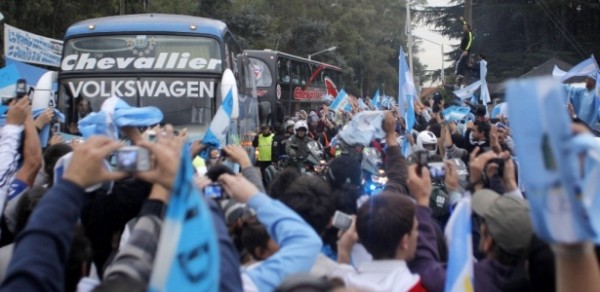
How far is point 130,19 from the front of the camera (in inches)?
446

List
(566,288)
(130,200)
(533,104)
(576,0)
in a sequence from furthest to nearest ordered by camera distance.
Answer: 1. (576,0)
2. (130,200)
3. (566,288)
4. (533,104)

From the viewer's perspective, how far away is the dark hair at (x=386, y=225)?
9.62ft

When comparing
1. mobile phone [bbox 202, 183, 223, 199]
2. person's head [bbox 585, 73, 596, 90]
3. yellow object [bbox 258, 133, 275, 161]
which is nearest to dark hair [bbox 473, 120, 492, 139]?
person's head [bbox 585, 73, 596, 90]

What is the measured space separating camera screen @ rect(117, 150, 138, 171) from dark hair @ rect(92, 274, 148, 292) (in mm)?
331

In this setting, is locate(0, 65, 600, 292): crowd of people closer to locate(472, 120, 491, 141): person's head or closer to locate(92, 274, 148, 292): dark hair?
locate(92, 274, 148, 292): dark hair

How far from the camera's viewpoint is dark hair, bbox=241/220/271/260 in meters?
3.28

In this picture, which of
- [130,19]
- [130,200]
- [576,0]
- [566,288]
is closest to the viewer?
[566,288]

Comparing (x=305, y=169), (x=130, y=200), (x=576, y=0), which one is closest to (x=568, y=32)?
(x=576, y=0)

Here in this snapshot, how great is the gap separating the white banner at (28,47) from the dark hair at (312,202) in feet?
35.9

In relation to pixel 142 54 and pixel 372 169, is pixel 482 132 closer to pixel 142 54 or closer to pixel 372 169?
pixel 372 169

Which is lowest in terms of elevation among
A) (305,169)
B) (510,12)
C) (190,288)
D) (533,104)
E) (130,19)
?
(305,169)

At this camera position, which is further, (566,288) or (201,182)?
(201,182)

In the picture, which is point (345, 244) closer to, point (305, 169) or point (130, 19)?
point (305, 169)

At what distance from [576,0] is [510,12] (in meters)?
3.35
